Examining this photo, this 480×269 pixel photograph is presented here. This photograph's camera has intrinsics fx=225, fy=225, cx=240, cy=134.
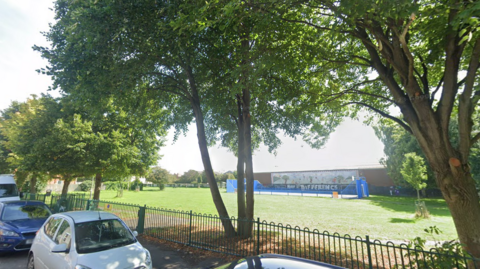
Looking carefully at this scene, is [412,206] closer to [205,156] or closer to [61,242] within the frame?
[205,156]

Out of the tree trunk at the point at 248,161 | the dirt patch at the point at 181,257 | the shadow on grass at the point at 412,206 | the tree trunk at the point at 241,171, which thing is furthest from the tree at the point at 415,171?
the dirt patch at the point at 181,257

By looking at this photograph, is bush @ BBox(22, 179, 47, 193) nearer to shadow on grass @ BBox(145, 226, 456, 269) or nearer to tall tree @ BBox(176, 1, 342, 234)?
shadow on grass @ BBox(145, 226, 456, 269)

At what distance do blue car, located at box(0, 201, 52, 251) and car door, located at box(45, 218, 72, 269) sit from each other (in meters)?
3.23

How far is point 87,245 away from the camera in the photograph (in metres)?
4.59

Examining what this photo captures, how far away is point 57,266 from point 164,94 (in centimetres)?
853

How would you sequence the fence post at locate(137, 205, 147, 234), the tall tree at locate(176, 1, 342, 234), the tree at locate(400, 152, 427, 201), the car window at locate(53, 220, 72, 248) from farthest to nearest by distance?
the tree at locate(400, 152, 427, 201), the fence post at locate(137, 205, 147, 234), the tall tree at locate(176, 1, 342, 234), the car window at locate(53, 220, 72, 248)

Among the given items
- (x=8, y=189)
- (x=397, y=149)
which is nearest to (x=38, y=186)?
(x=8, y=189)

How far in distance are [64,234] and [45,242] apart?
0.78 meters

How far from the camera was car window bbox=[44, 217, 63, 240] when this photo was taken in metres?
5.28

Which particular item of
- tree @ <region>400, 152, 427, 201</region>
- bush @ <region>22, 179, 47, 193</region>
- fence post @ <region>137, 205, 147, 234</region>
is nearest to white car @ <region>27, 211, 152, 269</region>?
fence post @ <region>137, 205, 147, 234</region>

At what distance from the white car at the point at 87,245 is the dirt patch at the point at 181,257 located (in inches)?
80.2

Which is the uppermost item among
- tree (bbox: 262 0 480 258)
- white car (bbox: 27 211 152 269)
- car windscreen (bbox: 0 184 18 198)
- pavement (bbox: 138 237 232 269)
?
tree (bbox: 262 0 480 258)

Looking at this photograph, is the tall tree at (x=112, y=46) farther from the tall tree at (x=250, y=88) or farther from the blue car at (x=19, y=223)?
the blue car at (x=19, y=223)

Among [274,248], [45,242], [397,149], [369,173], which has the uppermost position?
[397,149]
